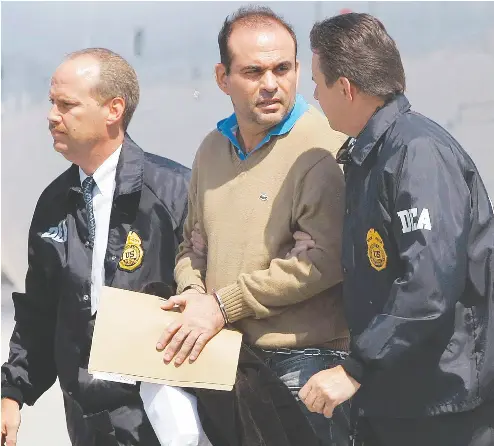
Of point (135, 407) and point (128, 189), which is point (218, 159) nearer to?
point (128, 189)

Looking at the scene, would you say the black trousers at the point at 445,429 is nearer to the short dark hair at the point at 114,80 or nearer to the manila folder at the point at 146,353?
the manila folder at the point at 146,353

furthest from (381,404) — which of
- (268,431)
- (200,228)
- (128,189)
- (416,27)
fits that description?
(416,27)

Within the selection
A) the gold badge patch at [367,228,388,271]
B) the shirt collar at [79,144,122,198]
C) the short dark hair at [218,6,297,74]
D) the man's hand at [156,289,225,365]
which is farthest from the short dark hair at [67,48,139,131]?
the gold badge patch at [367,228,388,271]

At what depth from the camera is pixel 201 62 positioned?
222 inches

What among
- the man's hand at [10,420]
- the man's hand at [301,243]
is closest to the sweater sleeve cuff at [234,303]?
the man's hand at [301,243]

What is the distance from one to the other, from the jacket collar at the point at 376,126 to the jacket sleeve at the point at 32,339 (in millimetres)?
1139

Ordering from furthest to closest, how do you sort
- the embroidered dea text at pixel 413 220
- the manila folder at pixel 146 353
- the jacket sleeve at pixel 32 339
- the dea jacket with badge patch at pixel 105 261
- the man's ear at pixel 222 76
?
1. the jacket sleeve at pixel 32 339
2. the dea jacket with badge patch at pixel 105 261
3. the man's ear at pixel 222 76
4. the manila folder at pixel 146 353
5. the embroidered dea text at pixel 413 220

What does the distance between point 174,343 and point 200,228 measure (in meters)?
0.37

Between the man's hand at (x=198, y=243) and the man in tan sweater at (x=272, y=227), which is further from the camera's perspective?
the man's hand at (x=198, y=243)

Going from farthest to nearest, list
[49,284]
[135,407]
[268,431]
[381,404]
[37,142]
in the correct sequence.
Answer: [37,142], [49,284], [135,407], [268,431], [381,404]

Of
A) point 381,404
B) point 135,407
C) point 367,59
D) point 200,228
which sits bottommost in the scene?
point 135,407

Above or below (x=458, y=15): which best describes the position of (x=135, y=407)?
below

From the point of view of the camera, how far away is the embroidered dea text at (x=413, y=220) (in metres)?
2.18

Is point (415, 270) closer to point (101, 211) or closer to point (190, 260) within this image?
point (190, 260)
